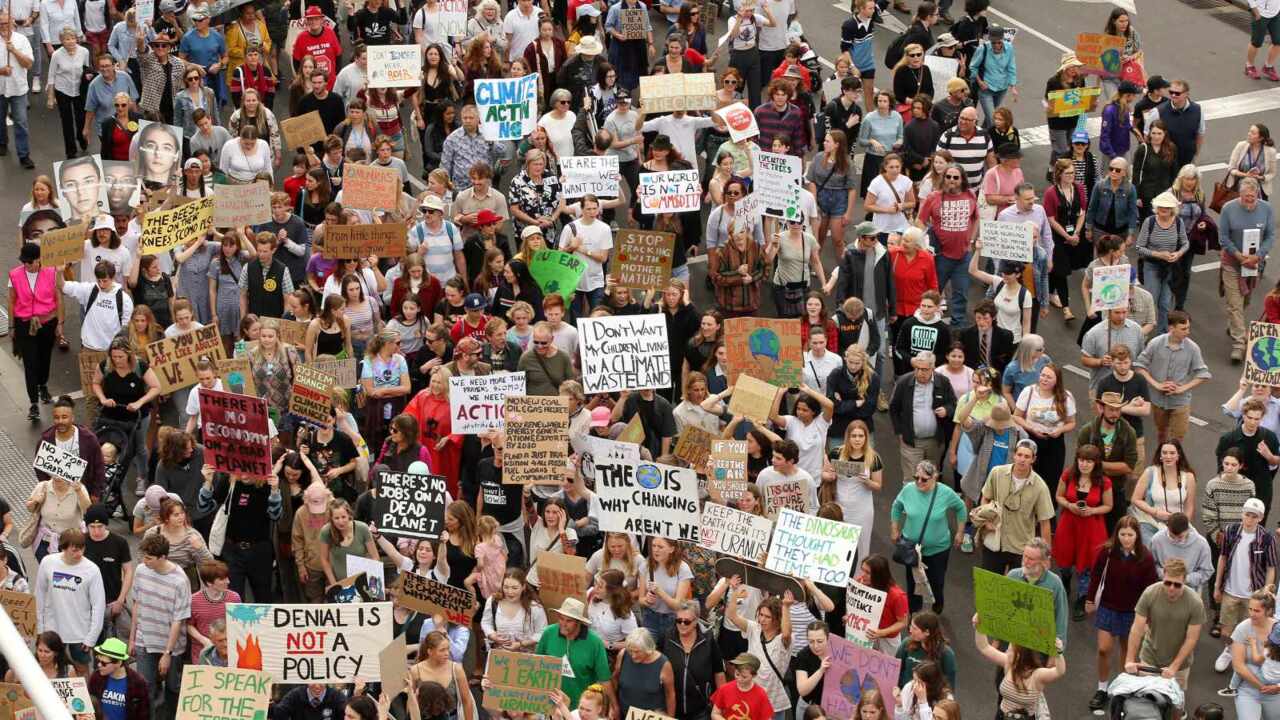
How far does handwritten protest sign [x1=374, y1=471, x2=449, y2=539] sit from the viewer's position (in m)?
17.8

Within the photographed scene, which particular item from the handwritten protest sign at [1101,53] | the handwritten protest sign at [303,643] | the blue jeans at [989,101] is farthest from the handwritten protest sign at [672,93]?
the handwritten protest sign at [303,643]

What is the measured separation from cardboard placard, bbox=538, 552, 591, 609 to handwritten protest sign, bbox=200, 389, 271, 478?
7.94 feet

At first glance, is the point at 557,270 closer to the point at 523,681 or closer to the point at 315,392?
the point at 315,392

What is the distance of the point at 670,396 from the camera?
21.7 meters

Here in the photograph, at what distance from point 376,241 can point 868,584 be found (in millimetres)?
6603

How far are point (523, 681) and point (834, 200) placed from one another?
8956 mm

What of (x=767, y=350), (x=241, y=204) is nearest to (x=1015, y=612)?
(x=767, y=350)

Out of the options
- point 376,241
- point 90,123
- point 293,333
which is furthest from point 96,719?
point 90,123

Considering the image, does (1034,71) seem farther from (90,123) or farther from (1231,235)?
(90,123)

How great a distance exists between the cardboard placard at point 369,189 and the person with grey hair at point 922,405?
5542 mm

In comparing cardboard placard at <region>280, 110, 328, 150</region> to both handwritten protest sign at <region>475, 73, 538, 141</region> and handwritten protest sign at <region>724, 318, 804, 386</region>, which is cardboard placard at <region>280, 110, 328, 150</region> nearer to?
handwritten protest sign at <region>475, 73, 538, 141</region>

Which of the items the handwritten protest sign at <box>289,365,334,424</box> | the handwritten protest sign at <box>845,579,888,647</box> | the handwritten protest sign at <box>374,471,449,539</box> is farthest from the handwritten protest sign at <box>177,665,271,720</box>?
the handwritten protest sign at <box>845,579,888,647</box>

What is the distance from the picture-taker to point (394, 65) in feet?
82.4

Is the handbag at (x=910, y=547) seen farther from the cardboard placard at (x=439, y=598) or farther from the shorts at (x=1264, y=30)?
the shorts at (x=1264, y=30)
